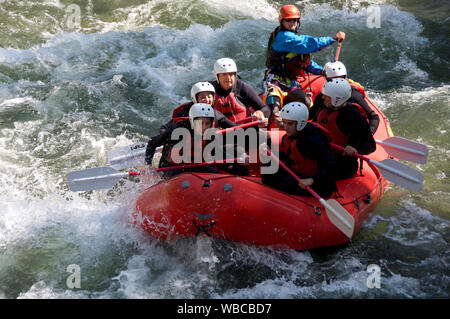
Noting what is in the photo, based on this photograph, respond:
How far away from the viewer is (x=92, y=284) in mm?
4945

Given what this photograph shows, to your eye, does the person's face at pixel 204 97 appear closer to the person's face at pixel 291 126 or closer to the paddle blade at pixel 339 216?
the person's face at pixel 291 126

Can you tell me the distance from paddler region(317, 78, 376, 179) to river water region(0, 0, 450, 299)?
33.9 inches

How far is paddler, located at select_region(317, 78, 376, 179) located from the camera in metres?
5.19

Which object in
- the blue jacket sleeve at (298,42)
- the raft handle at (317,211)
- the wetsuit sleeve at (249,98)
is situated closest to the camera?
the raft handle at (317,211)

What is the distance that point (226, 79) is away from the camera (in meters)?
5.85

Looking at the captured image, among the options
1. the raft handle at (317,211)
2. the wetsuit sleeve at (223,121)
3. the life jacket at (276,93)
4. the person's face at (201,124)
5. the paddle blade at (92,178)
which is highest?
the person's face at (201,124)

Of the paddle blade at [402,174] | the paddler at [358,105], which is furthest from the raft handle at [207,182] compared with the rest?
the paddle blade at [402,174]

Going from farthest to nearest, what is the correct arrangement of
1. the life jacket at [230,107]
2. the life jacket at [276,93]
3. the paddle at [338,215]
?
the life jacket at [276,93], the life jacket at [230,107], the paddle at [338,215]

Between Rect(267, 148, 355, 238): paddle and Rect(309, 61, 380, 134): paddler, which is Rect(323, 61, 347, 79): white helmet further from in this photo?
Rect(267, 148, 355, 238): paddle

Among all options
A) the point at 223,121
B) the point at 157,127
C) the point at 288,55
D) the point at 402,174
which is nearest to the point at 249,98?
the point at 223,121

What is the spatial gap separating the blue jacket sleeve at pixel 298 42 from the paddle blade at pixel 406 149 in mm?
1496

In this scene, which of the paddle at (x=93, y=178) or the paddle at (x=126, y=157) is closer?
the paddle at (x=93, y=178)

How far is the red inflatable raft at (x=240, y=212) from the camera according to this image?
16.1ft

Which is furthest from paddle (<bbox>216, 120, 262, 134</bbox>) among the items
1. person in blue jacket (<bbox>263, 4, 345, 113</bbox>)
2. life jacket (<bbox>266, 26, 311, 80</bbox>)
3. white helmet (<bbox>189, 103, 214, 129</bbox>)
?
life jacket (<bbox>266, 26, 311, 80</bbox>)
